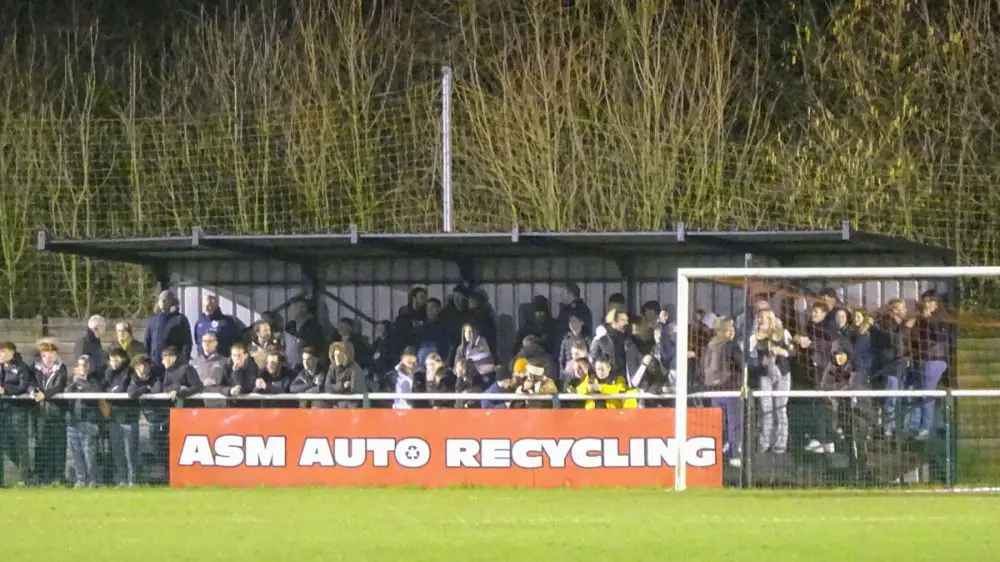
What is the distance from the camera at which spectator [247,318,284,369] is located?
21062 millimetres

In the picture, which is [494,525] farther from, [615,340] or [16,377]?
[16,377]

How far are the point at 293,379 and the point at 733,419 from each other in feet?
15.5

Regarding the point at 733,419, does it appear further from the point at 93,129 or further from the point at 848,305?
the point at 93,129

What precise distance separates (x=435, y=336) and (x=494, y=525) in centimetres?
760

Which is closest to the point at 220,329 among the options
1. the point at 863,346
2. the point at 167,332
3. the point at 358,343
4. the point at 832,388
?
the point at 167,332

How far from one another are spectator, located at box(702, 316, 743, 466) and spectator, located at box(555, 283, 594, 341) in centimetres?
257

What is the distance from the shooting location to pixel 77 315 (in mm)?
30328

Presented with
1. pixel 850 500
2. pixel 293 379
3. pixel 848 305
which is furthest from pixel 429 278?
pixel 850 500

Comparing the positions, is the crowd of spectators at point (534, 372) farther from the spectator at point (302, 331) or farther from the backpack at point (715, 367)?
the spectator at point (302, 331)

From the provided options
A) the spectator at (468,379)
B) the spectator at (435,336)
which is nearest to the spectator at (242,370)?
the spectator at (468,379)

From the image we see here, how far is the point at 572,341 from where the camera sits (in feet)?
68.0

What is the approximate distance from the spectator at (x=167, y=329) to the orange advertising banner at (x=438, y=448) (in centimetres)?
258

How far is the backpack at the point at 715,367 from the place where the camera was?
19109 mm

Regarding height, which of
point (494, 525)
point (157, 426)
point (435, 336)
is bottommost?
point (494, 525)
